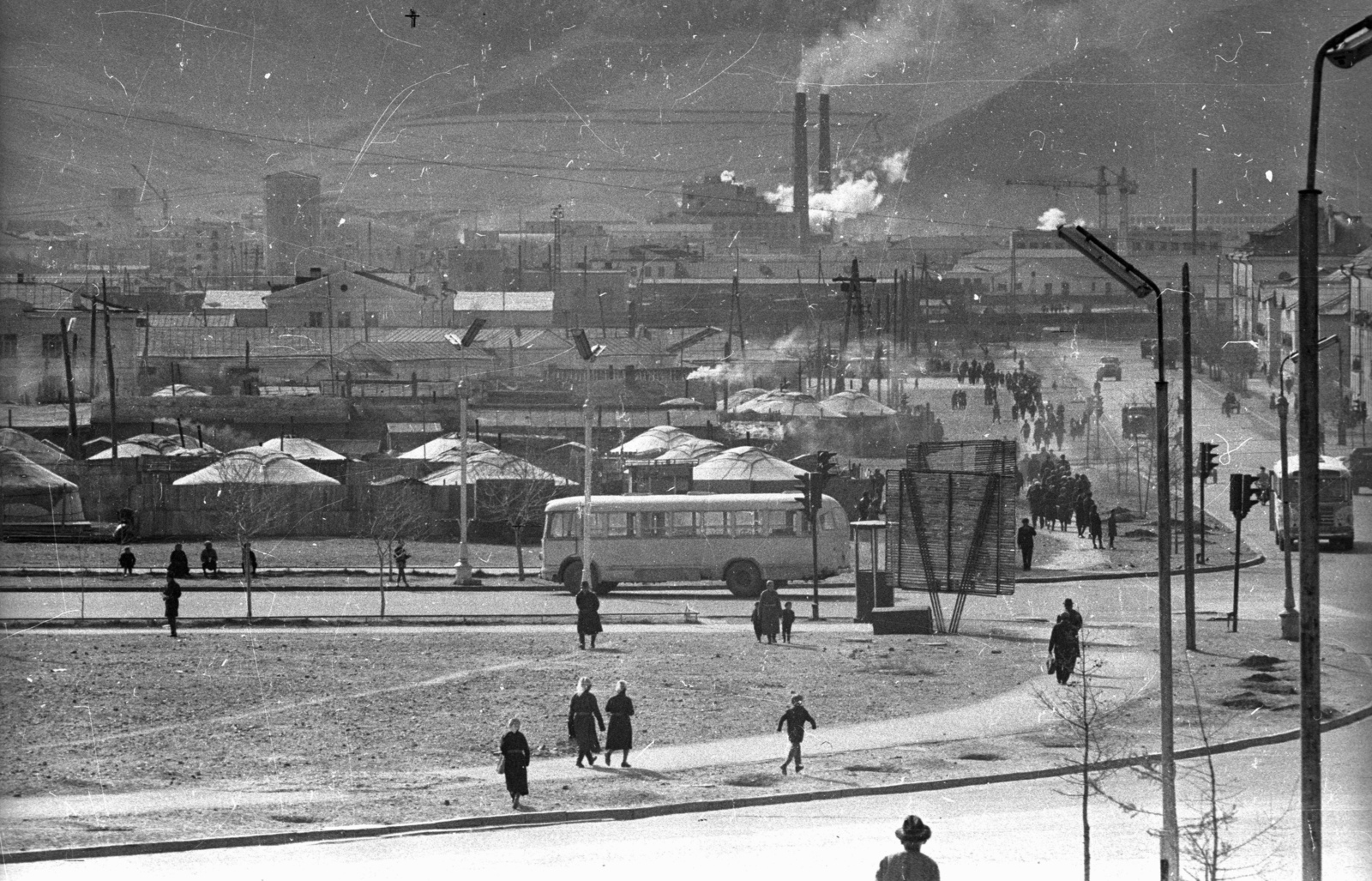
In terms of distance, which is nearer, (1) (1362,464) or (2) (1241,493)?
(2) (1241,493)

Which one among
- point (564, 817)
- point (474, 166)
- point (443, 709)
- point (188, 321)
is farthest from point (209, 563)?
point (188, 321)

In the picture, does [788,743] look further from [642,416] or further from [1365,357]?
[642,416]

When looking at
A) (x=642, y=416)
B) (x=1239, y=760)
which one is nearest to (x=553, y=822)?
(x=1239, y=760)

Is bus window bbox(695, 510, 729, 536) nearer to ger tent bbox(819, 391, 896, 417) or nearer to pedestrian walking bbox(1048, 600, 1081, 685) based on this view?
pedestrian walking bbox(1048, 600, 1081, 685)

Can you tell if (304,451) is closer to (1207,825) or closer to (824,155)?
(1207,825)

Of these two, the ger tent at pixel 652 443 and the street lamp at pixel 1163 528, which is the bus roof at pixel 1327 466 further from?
the street lamp at pixel 1163 528

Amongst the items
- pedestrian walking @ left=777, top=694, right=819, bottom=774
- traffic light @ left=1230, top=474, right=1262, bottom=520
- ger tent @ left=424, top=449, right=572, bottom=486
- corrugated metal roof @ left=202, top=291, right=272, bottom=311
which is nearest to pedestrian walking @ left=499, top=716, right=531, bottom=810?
pedestrian walking @ left=777, top=694, right=819, bottom=774
